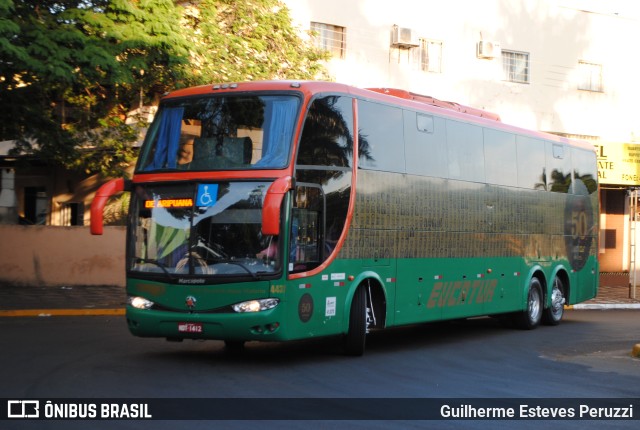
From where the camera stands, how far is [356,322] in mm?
14047

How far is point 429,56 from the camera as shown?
32281mm

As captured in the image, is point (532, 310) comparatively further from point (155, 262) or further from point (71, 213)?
point (71, 213)

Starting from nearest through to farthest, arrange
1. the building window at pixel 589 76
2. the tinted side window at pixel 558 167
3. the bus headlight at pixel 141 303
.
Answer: the bus headlight at pixel 141 303 < the tinted side window at pixel 558 167 < the building window at pixel 589 76

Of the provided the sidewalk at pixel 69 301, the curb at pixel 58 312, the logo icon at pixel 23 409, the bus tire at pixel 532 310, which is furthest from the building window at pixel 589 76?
the logo icon at pixel 23 409

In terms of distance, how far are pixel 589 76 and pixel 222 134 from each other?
26.0 m

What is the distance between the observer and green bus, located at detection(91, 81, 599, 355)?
1258 centimetres

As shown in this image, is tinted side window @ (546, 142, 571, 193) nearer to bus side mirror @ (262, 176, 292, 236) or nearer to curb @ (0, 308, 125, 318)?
curb @ (0, 308, 125, 318)

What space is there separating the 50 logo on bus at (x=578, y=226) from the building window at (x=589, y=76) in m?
14.6

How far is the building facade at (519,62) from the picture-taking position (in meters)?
30.5

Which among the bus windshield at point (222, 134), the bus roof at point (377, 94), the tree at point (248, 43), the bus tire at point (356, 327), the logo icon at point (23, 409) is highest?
the tree at point (248, 43)

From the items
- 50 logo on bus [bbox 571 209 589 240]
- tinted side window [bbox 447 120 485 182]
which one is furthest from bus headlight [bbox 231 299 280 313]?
50 logo on bus [bbox 571 209 589 240]

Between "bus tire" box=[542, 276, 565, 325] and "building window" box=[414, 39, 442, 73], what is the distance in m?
12.4

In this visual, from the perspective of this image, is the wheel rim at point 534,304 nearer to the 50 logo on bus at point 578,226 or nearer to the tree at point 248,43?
the 50 logo on bus at point 578,226

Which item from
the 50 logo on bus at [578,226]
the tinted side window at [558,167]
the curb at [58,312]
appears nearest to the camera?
the curb at [58,312]
